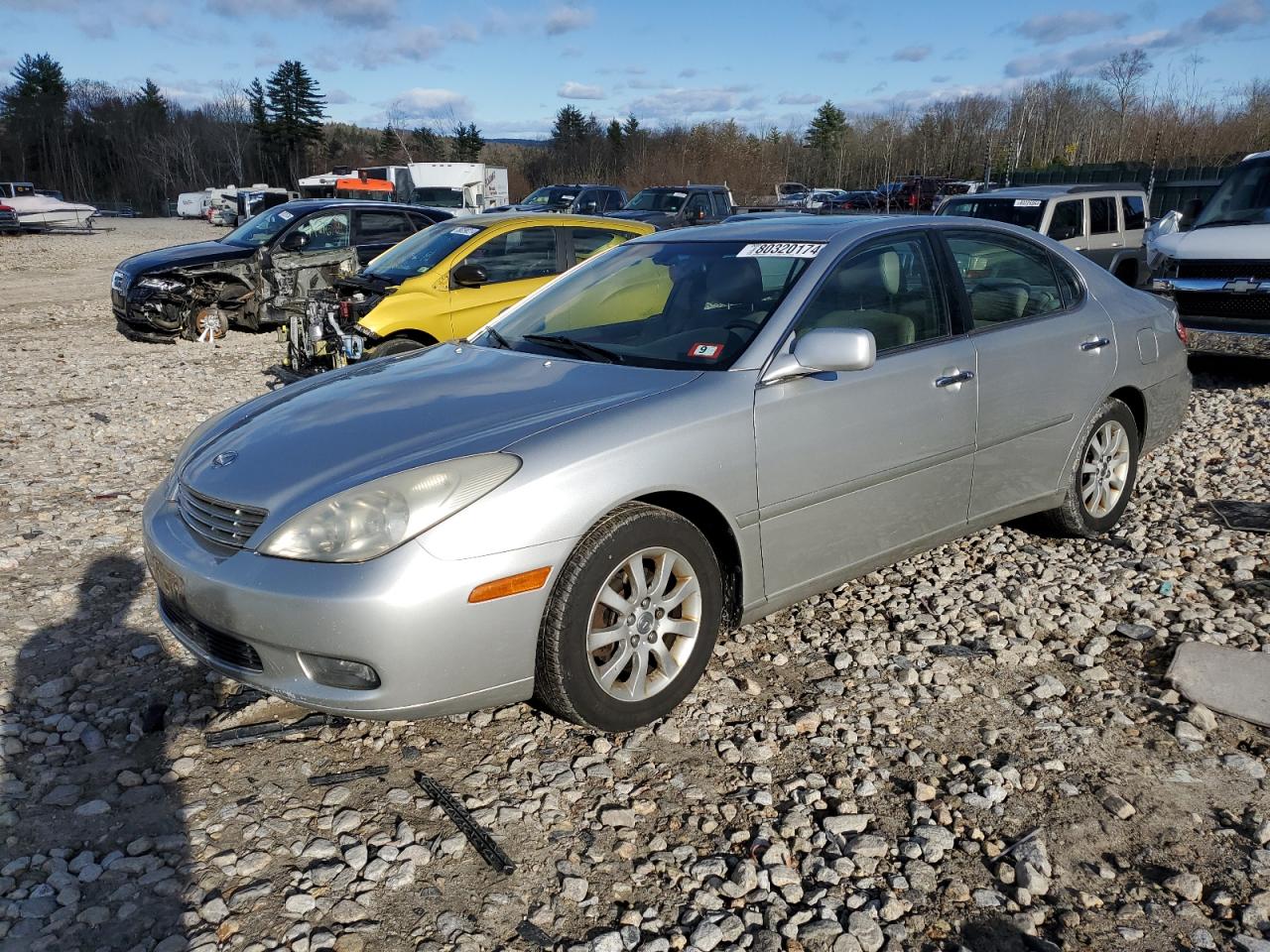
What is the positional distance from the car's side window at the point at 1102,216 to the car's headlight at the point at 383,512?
1098 cm

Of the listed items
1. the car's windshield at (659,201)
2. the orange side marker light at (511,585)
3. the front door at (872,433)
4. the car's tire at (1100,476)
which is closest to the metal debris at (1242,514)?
the car's tire at (1100,476)

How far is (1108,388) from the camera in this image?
15.7 ft

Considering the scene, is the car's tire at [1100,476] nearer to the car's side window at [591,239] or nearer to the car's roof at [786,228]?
the car's roof at [786,228]

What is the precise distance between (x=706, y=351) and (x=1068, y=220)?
9568 millimetres

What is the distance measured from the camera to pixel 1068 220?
37.6 feet

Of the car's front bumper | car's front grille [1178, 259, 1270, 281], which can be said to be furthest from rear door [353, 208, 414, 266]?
the car's front bumper

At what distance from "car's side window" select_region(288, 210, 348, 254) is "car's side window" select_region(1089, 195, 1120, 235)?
9.27 m

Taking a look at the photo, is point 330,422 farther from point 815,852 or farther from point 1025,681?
point 1025,681

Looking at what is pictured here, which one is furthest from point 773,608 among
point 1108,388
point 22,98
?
point 22,98

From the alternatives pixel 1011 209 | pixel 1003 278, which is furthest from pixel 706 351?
pixel 1011 209

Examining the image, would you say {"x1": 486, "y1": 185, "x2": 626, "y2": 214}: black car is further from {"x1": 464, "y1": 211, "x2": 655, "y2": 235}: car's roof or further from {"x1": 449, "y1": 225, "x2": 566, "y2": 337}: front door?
{"x1": 449, "y1": 225, "x2": 566, "y2": 337}: front door

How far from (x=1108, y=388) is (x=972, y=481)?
114cm

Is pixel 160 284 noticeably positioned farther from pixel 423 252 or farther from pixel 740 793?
pixel 740 793

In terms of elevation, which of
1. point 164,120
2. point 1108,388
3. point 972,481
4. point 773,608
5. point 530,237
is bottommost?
point 773,608
